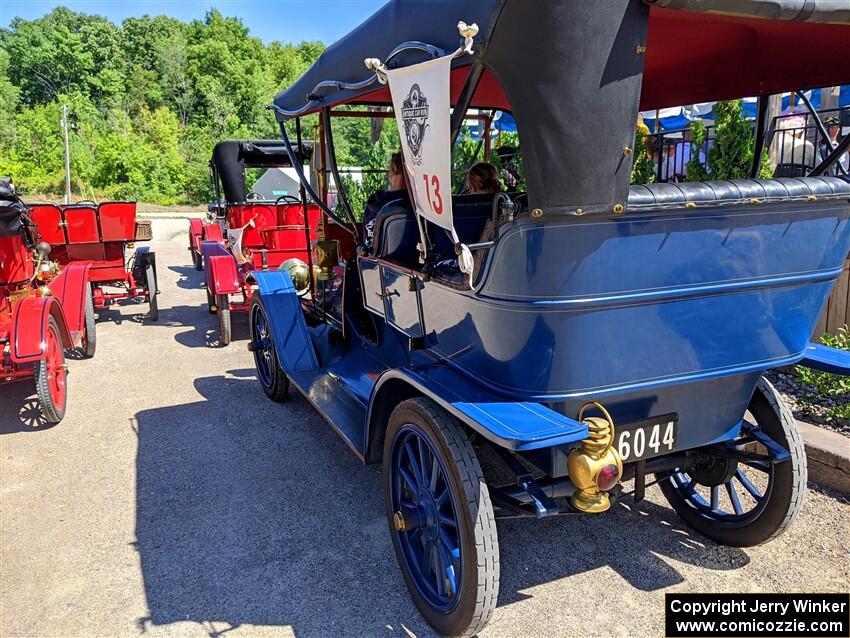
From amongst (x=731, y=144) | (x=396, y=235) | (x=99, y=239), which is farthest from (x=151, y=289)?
(x=731, y=144)

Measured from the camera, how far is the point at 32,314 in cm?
462

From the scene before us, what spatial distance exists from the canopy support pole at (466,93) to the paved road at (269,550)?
198cm

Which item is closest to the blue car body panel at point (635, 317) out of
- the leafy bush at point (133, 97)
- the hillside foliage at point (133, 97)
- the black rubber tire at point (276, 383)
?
the black rubber tire at point (276, 383)

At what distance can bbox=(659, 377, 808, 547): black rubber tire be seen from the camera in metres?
2.65

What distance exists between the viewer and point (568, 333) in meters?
2.04

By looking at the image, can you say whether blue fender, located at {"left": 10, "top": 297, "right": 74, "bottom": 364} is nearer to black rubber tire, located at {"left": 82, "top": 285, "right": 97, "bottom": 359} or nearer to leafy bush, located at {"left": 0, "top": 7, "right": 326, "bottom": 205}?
black rubber tire, located at {"left": 82, "top": 285, "right": 97, "bottom": 359}

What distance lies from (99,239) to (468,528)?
6903 mm

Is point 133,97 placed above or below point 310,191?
above

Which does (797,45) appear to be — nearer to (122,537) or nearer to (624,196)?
(624,196)

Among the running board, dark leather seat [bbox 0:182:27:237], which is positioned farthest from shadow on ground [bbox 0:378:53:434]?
the running board

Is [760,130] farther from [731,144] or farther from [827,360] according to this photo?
[731,144]

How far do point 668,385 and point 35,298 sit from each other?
4714 mm

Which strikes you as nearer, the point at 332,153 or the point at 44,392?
the point at 332,153

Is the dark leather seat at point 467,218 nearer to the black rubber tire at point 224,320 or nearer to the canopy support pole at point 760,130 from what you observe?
the canopy support pole at point 760,130
